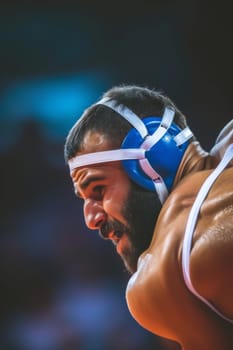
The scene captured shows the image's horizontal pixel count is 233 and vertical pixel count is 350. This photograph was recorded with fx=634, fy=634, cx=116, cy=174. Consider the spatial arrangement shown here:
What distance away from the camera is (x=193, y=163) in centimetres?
161

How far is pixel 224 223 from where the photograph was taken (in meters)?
1.25

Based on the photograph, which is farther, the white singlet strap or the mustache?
the mustache

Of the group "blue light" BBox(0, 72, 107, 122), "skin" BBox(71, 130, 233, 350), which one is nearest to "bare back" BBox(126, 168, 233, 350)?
"skin" BBox(71, 130, 233, 350)

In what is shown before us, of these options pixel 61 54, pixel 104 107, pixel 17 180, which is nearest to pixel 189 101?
pixel 61 54

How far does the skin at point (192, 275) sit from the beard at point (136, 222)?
174 mm

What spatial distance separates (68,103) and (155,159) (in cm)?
192

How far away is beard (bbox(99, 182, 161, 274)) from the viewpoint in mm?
1610

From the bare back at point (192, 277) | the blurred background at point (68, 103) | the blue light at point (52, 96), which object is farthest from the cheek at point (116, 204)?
the blue light at point (52, 96)

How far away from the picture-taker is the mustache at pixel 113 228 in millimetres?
1639

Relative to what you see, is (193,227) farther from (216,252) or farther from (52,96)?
(52,96)

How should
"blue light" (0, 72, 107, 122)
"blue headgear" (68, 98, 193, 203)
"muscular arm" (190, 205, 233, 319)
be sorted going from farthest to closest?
"blue light" (0, 72, 107, 122)
"blue headgear" (68, 98, 193, 203)
"muscular arm" (190, 205, 233, 319)

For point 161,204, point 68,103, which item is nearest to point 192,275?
point 161,204

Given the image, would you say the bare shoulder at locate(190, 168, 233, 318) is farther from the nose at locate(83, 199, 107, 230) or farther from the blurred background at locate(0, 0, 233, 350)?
the blurred background at locate(0, 0, 233, 350)

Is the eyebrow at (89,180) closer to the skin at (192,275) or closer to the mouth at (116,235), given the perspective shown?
the mouth at (116,235)
